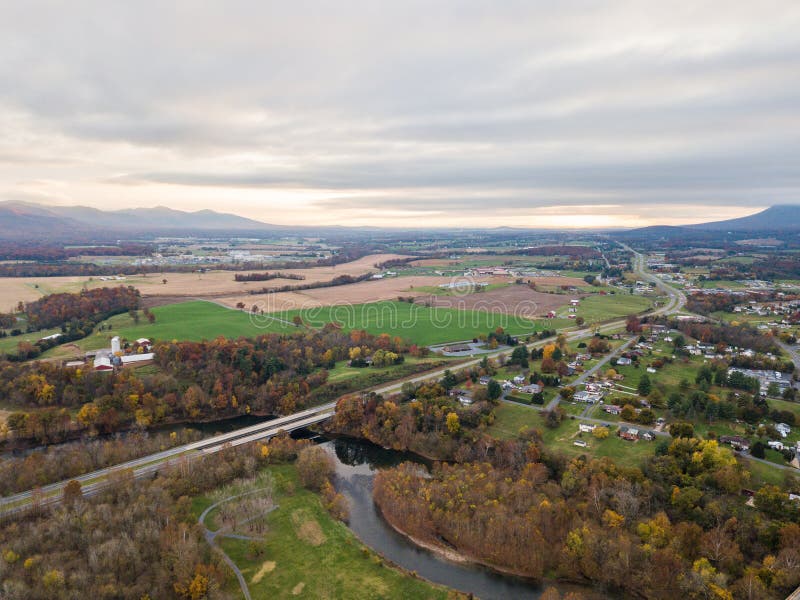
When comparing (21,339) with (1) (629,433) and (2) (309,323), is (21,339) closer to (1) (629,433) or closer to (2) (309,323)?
(2) (309,323)

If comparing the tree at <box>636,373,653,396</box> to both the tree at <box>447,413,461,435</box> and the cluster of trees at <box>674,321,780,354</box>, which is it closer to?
the tree at <box>447,413,461,435</box>

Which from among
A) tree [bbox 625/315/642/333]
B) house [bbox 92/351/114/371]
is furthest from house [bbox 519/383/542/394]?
house [bbox 92/351/114/371]

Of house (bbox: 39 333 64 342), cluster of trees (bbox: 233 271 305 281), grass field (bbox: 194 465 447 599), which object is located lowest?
grass field (bbox: 194 465 447 599)

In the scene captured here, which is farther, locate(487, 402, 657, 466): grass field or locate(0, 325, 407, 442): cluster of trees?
locate(0, 325, 407, 442): cluster of trees

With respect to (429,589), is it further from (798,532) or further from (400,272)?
(400,272)

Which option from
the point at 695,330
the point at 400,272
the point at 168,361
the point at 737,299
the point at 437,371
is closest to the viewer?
the point at 168,361

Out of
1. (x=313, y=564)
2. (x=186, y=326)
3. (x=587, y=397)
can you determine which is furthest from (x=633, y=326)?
(x=186, y=326)

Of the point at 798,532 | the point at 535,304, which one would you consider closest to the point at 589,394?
the point at 798,532
